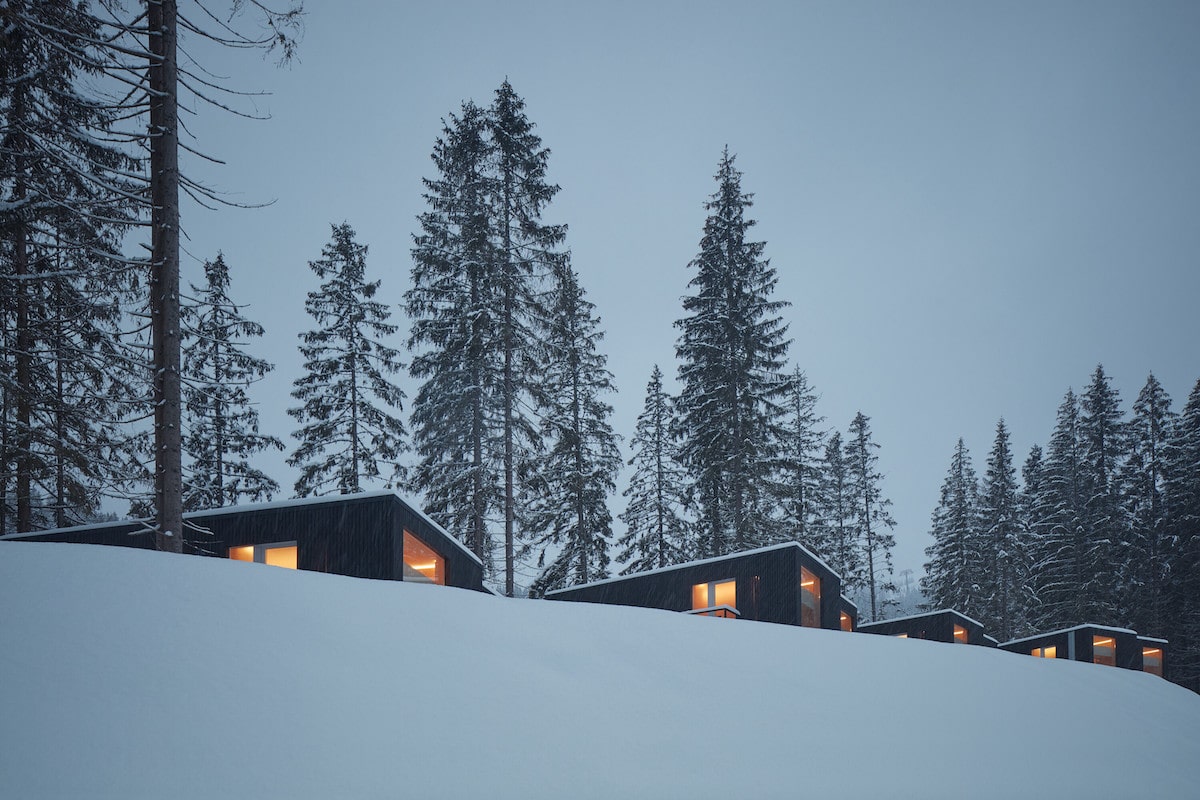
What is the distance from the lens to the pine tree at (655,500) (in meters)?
30.1

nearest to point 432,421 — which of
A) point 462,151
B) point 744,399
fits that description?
point 462,151

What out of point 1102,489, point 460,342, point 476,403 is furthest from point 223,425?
point 1102,489

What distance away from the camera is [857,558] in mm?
37281

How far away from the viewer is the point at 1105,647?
23969mm

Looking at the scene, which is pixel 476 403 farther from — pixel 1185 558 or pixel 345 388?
pixel 1185 558

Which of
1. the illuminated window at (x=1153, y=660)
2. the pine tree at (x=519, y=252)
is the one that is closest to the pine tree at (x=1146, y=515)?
the illuminated window at (x=1153, y=660)

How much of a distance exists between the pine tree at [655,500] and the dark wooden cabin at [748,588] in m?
11.9

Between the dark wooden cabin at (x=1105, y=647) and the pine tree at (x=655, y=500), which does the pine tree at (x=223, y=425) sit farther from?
the dark wooden cabin at (x=1105, y=647)

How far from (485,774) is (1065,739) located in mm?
7515

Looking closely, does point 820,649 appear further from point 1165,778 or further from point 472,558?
point 472,558

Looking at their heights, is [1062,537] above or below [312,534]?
below

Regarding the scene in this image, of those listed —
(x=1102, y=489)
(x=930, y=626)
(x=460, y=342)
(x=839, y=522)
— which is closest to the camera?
(x=460, y=342)

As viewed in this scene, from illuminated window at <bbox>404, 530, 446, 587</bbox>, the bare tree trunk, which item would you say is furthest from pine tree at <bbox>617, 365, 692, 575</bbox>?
the bare tree trunk

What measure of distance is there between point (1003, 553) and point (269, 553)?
37624 millimetres
